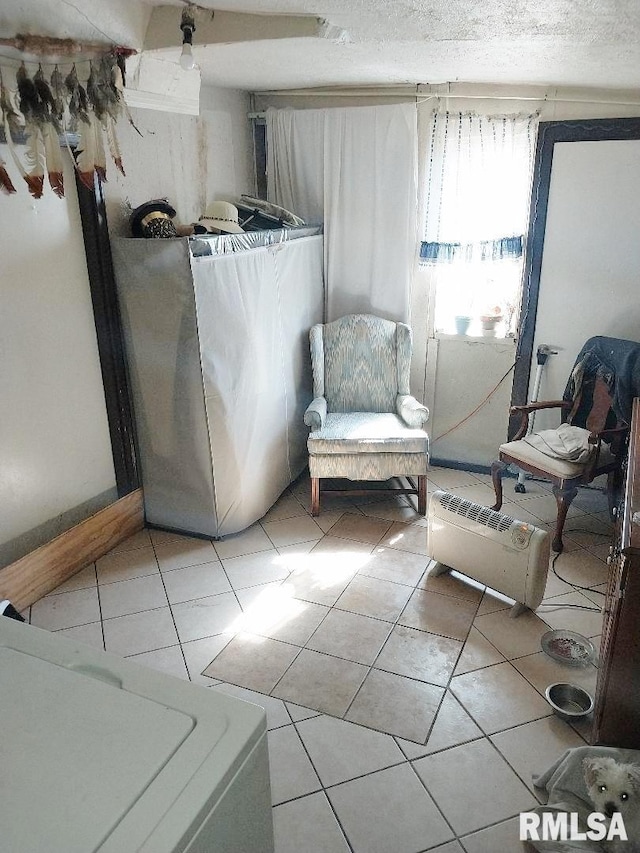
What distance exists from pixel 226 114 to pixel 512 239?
6.12ft

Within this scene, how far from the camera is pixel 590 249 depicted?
343 cm

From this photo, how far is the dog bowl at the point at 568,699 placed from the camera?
2059 millimetres

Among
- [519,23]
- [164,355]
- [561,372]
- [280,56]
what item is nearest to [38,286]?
[164,355]

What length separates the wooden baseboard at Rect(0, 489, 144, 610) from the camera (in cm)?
257

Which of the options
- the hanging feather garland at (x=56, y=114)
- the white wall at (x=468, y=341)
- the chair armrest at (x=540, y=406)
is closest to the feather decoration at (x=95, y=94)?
the hanging feather garland at (x=56, y=114)

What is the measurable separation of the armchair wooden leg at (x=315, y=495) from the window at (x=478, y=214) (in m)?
1.37

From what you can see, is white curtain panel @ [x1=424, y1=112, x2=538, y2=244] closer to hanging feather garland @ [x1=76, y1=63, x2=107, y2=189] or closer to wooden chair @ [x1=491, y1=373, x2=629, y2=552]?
wooden chair @ [x1=491, y1=373, x2=629, y2=552]

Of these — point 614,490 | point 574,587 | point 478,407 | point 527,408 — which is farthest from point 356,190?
point 574,587

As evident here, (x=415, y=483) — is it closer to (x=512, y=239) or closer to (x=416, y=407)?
(x=416, y=407)

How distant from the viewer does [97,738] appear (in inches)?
38.1

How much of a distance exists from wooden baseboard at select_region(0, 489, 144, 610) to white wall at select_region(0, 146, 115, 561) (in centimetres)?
12

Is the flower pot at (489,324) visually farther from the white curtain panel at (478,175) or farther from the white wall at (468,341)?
the white curtain panel at (478,175)

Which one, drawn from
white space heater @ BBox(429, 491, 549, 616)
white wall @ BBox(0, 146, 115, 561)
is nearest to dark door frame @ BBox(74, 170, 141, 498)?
white wall @ BBox(0, 146, 115, 561)

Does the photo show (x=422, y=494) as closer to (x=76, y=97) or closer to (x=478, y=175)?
(x=478, y=175)
